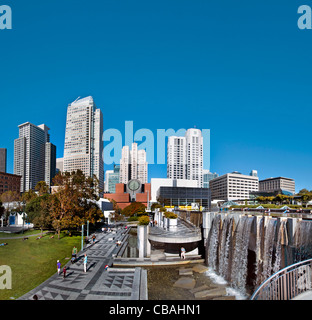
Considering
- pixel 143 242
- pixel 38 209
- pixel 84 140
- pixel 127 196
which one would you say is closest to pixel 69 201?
pixel 38 209

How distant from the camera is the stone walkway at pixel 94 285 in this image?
13.1 meters

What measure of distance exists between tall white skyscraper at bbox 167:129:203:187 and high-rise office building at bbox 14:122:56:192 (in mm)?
102858

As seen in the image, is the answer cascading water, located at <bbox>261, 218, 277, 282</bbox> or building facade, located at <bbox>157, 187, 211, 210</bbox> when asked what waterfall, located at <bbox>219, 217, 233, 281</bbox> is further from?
building facade, located at <bbox>157, 187, 211, 210</bbox>

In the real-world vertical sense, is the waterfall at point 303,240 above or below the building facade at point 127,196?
above

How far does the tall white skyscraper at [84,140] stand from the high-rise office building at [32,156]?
4017cm

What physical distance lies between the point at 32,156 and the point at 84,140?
56809 millimetres

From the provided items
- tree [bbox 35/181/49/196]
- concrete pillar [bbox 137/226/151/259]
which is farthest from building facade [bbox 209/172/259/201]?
concrete pillar [bbox 137/226/151/259]

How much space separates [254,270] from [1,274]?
18990 millimetres

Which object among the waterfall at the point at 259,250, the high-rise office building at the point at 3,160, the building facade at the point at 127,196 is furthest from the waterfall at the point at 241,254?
the high-rise office building at the point at 3,160

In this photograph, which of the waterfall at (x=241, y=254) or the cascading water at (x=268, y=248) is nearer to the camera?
the cascading water at (x=268, y=248)

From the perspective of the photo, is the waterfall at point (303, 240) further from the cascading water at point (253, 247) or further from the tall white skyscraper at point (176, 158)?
the tall white skyscraper at point (176, 158)

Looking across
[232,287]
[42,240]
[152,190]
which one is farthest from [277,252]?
[152,190]

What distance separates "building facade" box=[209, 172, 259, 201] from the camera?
428 ft

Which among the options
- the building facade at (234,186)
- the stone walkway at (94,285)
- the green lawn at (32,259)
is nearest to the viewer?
the stone walkway at (94,285)
